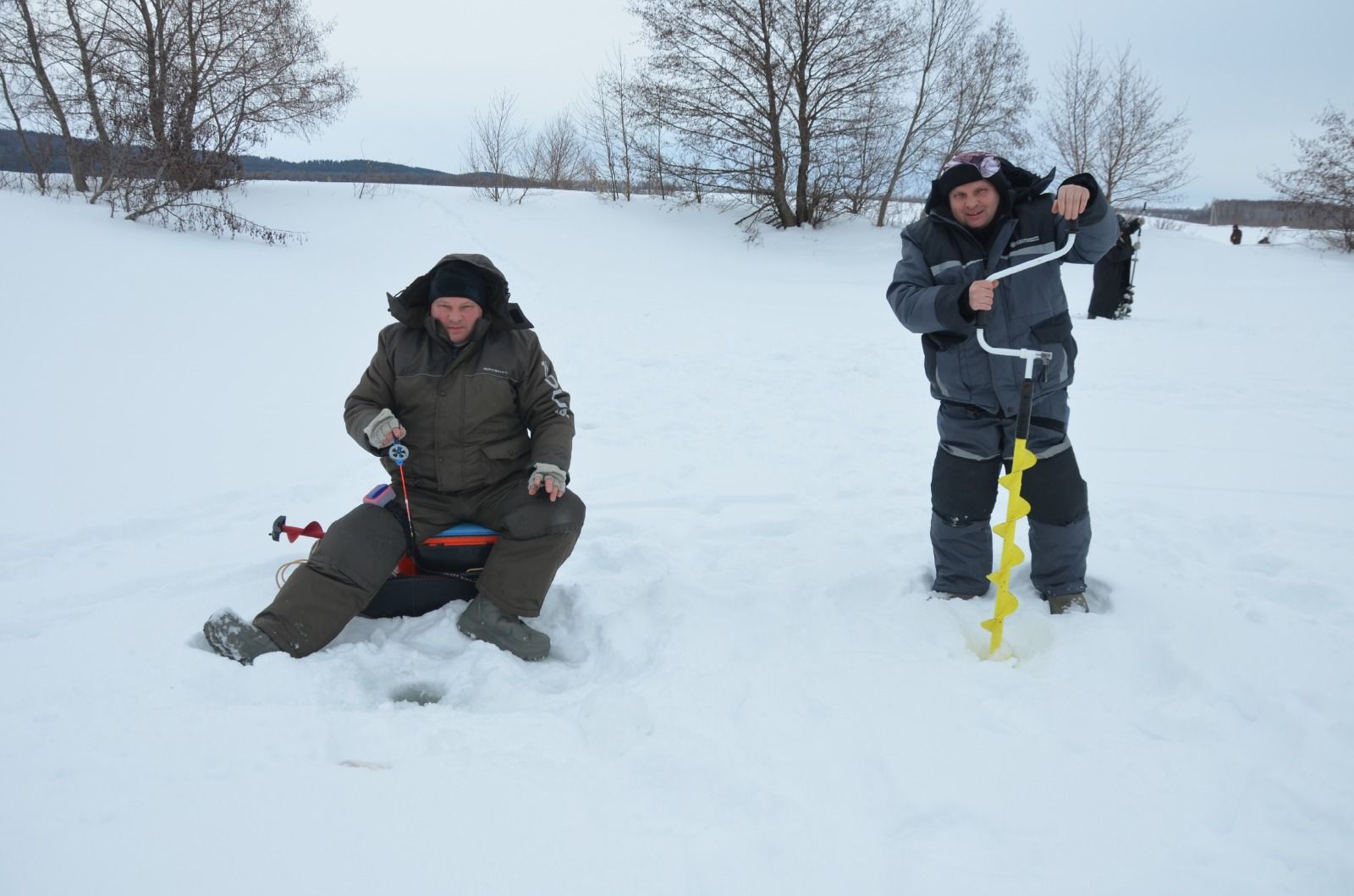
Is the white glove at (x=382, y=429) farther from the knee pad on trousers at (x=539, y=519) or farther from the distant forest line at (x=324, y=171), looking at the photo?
the distant forest line at (x=324, y=171)

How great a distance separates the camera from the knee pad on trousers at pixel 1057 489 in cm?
286

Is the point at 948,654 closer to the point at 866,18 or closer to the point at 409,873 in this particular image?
the point at 409,873

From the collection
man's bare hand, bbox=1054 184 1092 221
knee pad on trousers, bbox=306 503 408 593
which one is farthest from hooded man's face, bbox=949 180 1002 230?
knee pad on trousers, bbox=306 503 408 593

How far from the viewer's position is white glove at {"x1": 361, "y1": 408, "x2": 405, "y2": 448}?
9.27 ft

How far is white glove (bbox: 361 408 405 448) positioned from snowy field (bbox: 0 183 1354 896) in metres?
0.70

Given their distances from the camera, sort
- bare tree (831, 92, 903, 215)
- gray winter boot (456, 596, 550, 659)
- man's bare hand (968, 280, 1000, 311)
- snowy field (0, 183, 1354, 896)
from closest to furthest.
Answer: snowy field (0, 183, 1354, 896)
man's bare hand (968, 280, 1000, 311)
gray winter boot (456, 596, 550, 659)
bare tree (831, 92, 903, 215)

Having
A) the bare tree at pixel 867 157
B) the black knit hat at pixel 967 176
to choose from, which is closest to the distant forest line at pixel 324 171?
the bare tree at pixel 867 157

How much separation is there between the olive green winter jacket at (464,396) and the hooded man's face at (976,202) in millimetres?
1620

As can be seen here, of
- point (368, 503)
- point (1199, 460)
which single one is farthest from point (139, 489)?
point (1199, 460)

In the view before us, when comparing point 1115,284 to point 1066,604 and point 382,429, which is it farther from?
point 382,429

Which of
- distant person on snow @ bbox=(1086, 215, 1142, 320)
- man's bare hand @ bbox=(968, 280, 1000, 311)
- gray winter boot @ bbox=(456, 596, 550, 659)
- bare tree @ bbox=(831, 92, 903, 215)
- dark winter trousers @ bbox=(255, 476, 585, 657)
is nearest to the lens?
man's bare hand @ bbox=(968, 280, 1000, 311)

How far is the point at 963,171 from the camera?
2.69 m

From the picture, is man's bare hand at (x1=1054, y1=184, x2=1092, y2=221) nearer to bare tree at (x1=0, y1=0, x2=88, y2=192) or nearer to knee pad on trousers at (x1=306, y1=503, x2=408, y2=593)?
knee pad on trousers at (x1=306, y1=503, x2=408, y2=593)

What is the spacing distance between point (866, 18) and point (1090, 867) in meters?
17.7
